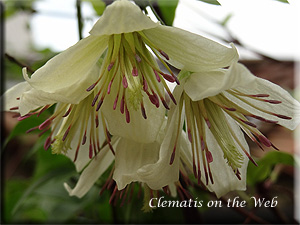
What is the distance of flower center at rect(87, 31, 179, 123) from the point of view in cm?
42

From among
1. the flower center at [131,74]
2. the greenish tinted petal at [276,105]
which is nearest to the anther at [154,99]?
the flower center at [131,74]

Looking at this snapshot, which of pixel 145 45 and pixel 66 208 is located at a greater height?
pixel 145 45

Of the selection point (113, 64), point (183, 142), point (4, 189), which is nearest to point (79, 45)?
point (113, 64)

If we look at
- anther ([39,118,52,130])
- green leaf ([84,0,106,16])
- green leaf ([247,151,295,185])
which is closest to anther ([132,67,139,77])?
anther ([39,118,52,130])

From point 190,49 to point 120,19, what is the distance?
0.09 m

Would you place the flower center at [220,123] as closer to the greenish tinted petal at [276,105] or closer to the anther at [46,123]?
the greenish tinted petal at [276,105]

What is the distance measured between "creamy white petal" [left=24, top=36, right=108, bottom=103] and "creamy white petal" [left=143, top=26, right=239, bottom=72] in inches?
2.6

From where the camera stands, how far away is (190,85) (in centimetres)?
41

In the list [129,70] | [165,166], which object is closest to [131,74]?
[129,70]

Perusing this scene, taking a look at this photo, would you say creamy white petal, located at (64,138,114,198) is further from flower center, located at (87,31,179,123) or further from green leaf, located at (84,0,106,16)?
green leaf, located at (84,0,106,16)

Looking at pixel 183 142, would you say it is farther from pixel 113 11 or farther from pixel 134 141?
pixel 113 11

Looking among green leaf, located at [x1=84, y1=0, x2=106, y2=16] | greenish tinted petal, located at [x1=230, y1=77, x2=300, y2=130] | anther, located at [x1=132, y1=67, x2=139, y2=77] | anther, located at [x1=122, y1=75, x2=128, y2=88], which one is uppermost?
green leaf, located at [x1=84, y1=0, x2=106, y2=16]

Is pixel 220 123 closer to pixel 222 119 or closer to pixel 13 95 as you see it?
pixel 222 119

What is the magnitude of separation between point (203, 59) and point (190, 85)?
1.2 inches
